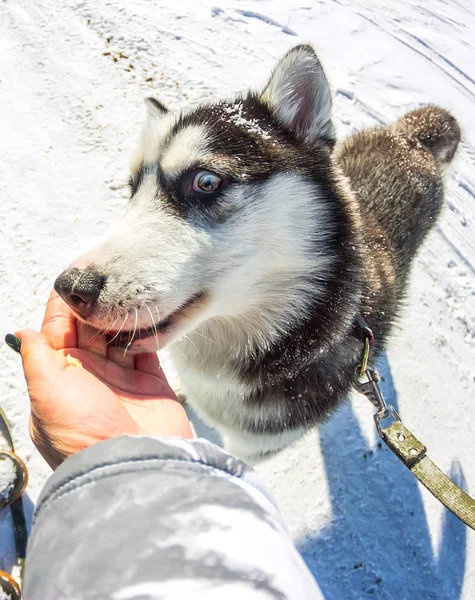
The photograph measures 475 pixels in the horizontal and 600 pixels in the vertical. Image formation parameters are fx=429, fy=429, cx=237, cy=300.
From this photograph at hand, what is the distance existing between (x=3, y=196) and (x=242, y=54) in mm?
2620

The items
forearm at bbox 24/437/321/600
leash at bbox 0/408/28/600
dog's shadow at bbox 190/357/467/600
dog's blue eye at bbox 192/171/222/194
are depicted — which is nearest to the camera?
forearm at bbox 24/437/321/600

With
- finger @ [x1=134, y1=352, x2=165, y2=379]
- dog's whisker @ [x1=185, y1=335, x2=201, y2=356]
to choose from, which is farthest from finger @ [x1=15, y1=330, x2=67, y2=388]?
dog's whisker @ [x1=185, y1=335, x2=201, y2=356]

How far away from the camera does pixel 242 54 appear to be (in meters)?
4.13

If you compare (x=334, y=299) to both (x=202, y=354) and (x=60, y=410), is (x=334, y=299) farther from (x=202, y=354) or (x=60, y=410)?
(x=60, y=410)

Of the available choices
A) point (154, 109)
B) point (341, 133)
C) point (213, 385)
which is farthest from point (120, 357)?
point (341, 133)

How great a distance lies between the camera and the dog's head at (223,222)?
3.98ft

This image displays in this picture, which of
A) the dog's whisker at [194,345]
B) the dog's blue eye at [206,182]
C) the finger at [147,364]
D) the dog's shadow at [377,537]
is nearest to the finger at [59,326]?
the finger at [147,364]

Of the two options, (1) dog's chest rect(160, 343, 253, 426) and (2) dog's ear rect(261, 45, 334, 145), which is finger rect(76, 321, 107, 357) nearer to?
(1) dog's chest rect(160, 343, 253, 426)

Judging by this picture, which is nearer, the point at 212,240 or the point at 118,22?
the point at 212,240

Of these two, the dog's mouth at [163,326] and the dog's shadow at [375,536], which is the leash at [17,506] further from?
the dog's mouth at [163,326]

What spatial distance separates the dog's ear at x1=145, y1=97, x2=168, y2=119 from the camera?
1821 mm

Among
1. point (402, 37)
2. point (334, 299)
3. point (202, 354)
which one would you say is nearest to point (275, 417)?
point (202, 354)

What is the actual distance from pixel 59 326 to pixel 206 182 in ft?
2.22

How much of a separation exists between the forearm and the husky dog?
0.47 metres
